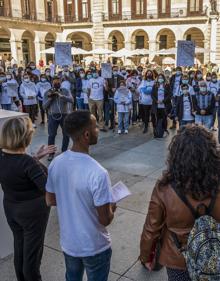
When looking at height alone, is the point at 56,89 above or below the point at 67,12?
below

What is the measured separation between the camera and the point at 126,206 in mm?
5336

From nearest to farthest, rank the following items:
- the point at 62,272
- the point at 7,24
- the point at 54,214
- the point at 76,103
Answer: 1. the point at 62,272
2. the point at 54,214
3. the point at 76,103
4. the point at 7,24

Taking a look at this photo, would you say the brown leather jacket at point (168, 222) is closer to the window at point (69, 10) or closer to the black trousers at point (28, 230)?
the black trousers at point (28, 230)

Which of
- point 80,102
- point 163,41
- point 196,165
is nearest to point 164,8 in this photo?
point 163,41

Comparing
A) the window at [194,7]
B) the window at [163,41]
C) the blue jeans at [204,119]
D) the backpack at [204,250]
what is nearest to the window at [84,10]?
the window at [163,41]

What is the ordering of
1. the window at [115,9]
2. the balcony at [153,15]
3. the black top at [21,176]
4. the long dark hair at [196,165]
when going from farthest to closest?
the window at [115,9], the balcony at [153,15], the black top at [21,176], the long dark hair at [196,165]

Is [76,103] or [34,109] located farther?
[76,103]

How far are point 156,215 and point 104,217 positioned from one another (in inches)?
15.5

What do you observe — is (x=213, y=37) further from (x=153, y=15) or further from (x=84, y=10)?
(x=84, y=10)

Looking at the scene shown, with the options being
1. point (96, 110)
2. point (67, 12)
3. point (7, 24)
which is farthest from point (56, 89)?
point (67, 12)

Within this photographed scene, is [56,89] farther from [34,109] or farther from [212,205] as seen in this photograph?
[212,205]

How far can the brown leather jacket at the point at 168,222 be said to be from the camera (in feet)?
6.66

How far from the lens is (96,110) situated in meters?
11.4

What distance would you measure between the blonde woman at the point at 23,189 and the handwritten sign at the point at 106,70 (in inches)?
380
